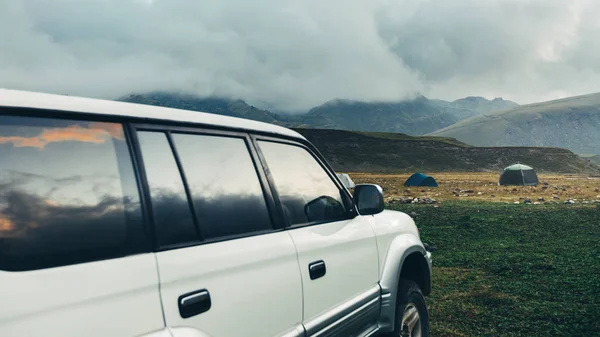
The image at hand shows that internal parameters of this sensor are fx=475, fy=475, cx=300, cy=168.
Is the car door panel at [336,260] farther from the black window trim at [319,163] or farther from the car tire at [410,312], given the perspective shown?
the car tire at [410,312]

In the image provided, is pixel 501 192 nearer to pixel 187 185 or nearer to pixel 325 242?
pixel 325 242

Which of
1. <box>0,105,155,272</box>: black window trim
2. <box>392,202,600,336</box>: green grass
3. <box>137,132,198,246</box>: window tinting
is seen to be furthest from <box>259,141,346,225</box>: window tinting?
<box>392,202,600,336</box>: green grass

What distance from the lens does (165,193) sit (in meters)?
2.26

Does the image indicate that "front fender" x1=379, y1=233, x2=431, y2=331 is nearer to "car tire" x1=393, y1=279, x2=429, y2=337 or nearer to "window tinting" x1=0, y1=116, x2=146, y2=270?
"car tire" x1=393, y1=279, x2=429, y2=337

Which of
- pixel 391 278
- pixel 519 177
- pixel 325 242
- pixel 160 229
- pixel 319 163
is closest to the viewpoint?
pixel 160 229

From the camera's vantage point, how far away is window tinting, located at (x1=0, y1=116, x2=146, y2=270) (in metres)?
1.69

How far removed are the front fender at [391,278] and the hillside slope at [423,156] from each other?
113 meters

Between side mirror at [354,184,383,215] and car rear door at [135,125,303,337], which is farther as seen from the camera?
side mirror at [354,184,383,215]

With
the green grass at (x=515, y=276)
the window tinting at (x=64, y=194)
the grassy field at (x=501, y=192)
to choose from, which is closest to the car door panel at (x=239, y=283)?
the window tinting at (x=64, y=194)

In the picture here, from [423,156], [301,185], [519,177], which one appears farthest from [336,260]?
[423,156]

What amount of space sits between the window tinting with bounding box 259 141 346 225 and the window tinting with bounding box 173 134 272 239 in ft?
0.79

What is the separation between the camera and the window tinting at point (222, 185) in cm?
248

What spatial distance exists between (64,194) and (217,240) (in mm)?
828

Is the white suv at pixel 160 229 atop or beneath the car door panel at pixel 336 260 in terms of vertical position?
atop
